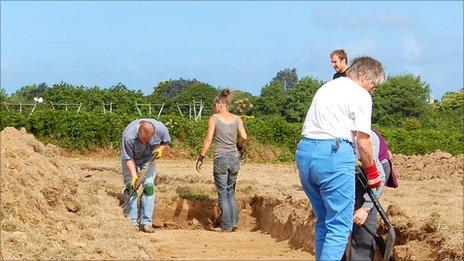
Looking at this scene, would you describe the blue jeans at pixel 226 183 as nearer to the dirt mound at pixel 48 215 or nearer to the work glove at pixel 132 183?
the work glove at pixel 132 183

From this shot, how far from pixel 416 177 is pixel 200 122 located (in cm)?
1091

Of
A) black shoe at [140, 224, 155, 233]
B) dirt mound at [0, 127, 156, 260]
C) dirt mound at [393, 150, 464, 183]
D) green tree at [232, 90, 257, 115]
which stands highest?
green tree at [232, 90, 257, 115]

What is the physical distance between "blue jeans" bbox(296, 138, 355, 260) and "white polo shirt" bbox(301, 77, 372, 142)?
0.07 m

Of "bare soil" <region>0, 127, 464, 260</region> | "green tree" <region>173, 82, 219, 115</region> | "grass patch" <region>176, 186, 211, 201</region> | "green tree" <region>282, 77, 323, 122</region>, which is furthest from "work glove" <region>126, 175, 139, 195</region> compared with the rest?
"green tree" <region>173, 82, 219, 115</region>

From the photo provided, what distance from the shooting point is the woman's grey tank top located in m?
10.5

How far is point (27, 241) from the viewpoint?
272 inches

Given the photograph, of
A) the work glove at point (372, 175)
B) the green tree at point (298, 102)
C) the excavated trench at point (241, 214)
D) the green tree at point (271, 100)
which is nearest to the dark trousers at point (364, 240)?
the work glove at point (372, 175)

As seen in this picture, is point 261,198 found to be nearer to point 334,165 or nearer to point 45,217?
point 45,217

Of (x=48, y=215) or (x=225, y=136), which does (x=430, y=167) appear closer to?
(x=225, y=136)

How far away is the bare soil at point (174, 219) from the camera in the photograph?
7152mm

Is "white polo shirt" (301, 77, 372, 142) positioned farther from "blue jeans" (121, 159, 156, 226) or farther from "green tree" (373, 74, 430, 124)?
"green tree" (373, 74, 430, 124)

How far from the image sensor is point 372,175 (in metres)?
5.59

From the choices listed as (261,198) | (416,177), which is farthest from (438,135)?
(261,198)

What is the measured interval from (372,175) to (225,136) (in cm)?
508
